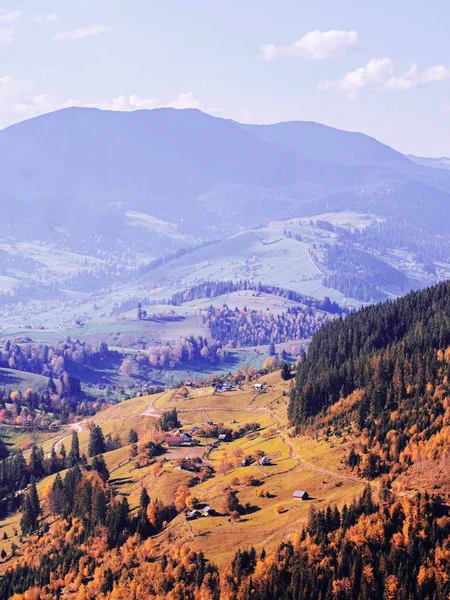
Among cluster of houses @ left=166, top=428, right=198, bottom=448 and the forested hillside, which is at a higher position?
the forested hillside

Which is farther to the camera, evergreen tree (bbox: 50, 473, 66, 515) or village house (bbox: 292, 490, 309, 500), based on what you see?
evergreen tree (bbox: 50, 473, 66, 515)

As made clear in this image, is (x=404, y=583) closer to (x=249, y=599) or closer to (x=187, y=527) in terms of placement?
(x=249, y=599)

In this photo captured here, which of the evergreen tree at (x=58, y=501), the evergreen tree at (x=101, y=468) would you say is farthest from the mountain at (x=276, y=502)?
the evergreen tree at (x=58, y=501)

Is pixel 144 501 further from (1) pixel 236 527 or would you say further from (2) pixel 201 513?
(1) pixel 236 527

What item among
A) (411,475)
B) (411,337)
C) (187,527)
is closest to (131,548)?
(187,527)

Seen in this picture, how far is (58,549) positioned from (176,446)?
155 ft

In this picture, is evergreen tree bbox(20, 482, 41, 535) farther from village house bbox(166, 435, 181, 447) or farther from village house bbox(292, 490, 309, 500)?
village house bbox(292, 490, 309, 500)

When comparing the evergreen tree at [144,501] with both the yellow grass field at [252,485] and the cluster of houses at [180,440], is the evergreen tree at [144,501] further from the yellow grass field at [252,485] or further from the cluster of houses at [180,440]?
the cluster of houses at [180,440]

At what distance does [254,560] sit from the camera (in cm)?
11562

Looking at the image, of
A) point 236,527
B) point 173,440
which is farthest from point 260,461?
point 173,440

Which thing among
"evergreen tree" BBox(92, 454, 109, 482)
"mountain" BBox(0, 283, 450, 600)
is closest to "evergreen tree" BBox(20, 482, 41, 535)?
"mountain" BBox(0, 283, 450, 600)

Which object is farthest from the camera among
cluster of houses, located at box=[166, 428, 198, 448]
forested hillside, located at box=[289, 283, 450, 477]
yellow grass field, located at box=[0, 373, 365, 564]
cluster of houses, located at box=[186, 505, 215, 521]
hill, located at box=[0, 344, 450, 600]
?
cluster of houses, located at box=[166, 428, 198, 448]

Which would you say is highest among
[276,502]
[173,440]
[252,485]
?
[276,502]

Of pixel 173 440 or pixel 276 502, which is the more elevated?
pixel 276 502
